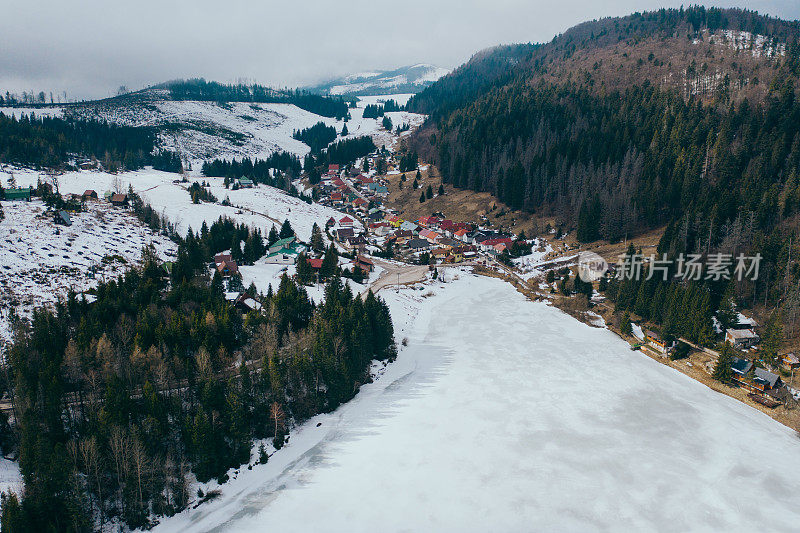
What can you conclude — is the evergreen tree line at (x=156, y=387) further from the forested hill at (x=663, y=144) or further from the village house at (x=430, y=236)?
the village house at (x=430, y=236)

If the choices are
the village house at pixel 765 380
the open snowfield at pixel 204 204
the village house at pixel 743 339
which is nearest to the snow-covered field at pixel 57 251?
the open snowfield at pixel 204 204

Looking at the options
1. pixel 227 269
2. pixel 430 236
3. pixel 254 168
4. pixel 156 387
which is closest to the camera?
pixel 156 387

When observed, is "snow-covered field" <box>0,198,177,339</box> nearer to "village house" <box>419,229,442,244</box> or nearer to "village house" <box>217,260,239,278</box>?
"village house" <box>217,260,239,278</box>

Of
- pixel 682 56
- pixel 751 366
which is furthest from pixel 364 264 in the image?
pixel 682 56

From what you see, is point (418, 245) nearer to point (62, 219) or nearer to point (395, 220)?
point (395, 220)

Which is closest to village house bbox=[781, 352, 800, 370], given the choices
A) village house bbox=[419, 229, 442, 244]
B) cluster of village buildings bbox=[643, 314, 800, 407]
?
cluster of village buildings bbox=[643, 314, 800, 407]

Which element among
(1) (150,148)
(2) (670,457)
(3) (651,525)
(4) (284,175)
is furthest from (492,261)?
(1) (150,148)
